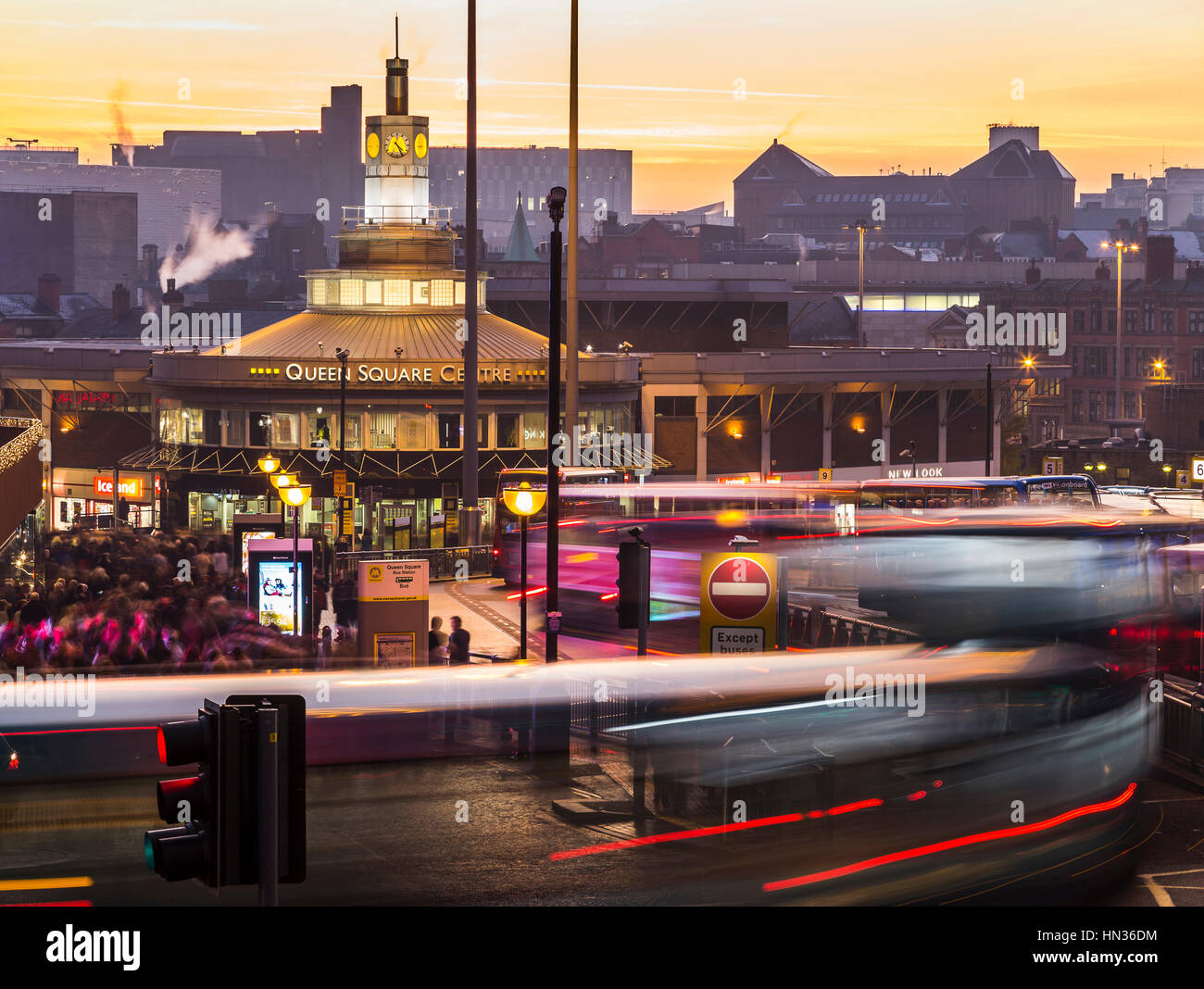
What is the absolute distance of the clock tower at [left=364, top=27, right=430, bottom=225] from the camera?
5694 cm

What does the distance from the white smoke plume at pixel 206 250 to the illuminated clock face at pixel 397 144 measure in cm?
11204

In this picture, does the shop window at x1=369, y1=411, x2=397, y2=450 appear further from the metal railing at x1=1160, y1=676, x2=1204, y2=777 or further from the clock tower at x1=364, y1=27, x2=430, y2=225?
the metal railing at x1=1160, y1=676, x2=1204, y2=777

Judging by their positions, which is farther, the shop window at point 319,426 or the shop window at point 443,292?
the shop window at point 443,292

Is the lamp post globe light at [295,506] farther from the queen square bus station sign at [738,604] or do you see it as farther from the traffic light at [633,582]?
the queen square bus station sign at [738,604]

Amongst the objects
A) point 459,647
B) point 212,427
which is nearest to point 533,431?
point 212,427

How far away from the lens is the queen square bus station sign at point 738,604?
15.8 meters

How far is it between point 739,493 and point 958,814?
30.0 metres

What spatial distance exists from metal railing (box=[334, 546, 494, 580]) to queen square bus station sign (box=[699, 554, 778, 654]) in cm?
2086

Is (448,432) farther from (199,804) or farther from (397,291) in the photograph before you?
(199,804)

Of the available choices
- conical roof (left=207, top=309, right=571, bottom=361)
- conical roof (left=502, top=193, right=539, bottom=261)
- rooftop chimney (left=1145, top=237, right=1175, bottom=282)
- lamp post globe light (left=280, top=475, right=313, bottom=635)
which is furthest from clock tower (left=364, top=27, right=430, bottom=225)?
rooftop chimney (left=1145, top=237, right=1175, bottom=282)

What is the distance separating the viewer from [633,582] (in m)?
17.1

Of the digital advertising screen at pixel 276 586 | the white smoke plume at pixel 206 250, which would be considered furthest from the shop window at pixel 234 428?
the white smoke plume at pixel 206 250

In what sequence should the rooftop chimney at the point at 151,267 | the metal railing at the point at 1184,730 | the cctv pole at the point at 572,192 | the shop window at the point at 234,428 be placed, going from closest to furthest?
the metal railing at the point at 1184,730 → the cctv pole at the point at 572,192 → the shop window at the point at 234,428 → the rooftop chimney at the point at 151,267

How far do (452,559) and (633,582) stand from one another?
21827 mm
